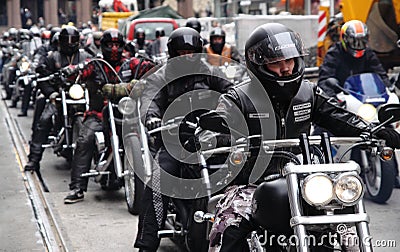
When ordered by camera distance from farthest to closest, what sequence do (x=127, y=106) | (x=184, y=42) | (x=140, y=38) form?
(x=140, y=38) < (x=127, y=106) < (x=184, y=42)

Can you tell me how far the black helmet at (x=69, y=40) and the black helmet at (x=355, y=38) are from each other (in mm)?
3259

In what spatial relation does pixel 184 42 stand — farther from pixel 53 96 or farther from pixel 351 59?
pixel 53 96

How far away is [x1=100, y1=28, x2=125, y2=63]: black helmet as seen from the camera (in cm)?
821

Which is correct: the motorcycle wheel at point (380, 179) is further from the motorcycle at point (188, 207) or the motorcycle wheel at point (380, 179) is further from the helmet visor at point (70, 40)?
the helmet visor at point (70, 40)

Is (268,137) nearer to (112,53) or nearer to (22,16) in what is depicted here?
(112,53)

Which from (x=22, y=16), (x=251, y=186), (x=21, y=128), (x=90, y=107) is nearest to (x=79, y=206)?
(x=90, y=107)

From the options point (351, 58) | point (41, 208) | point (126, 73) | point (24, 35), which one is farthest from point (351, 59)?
point (24, 35)

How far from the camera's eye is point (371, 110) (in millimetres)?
7500

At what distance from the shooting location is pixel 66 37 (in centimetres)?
988

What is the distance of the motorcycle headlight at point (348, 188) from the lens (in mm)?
3344

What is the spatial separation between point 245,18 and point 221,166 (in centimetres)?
1097

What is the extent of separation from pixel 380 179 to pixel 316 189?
4.47m

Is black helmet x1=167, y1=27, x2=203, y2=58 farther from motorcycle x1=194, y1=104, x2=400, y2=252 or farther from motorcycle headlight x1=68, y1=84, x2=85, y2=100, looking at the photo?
motorcycle headlight x1=68, y1=84, x2=85, y2=100

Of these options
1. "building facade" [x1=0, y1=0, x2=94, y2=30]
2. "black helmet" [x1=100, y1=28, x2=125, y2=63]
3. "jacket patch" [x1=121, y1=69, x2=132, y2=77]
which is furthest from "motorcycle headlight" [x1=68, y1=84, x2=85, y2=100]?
"building facade" [x1=0, y1=0, x2=94, y2=30]
